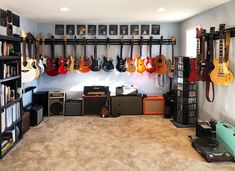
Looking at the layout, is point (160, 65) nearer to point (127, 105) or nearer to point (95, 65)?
point (127, 105)

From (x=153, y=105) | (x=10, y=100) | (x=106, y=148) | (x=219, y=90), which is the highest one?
(x=219, y=90)

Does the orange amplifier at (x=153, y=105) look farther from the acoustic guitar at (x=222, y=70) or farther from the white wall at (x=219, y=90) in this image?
the acoustic guitar at (x=222, y=70)

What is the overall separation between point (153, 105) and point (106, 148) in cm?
232

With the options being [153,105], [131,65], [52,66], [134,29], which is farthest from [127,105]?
[52,66]

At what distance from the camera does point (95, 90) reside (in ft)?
18.2

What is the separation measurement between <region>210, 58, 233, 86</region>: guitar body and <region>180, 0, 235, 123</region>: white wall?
101 millimetres

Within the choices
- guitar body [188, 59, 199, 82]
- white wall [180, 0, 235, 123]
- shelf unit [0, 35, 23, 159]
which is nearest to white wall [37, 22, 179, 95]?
white wall [180, 0, 235, 123]

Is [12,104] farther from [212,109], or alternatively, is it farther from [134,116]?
[212,109]

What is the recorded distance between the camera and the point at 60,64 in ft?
18.1

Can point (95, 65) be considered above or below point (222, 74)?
above

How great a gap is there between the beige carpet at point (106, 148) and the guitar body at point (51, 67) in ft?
4.06

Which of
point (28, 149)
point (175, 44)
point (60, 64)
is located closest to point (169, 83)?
point (175, 44)

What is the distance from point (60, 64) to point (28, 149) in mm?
2486

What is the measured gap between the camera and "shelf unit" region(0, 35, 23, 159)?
10.7ft
